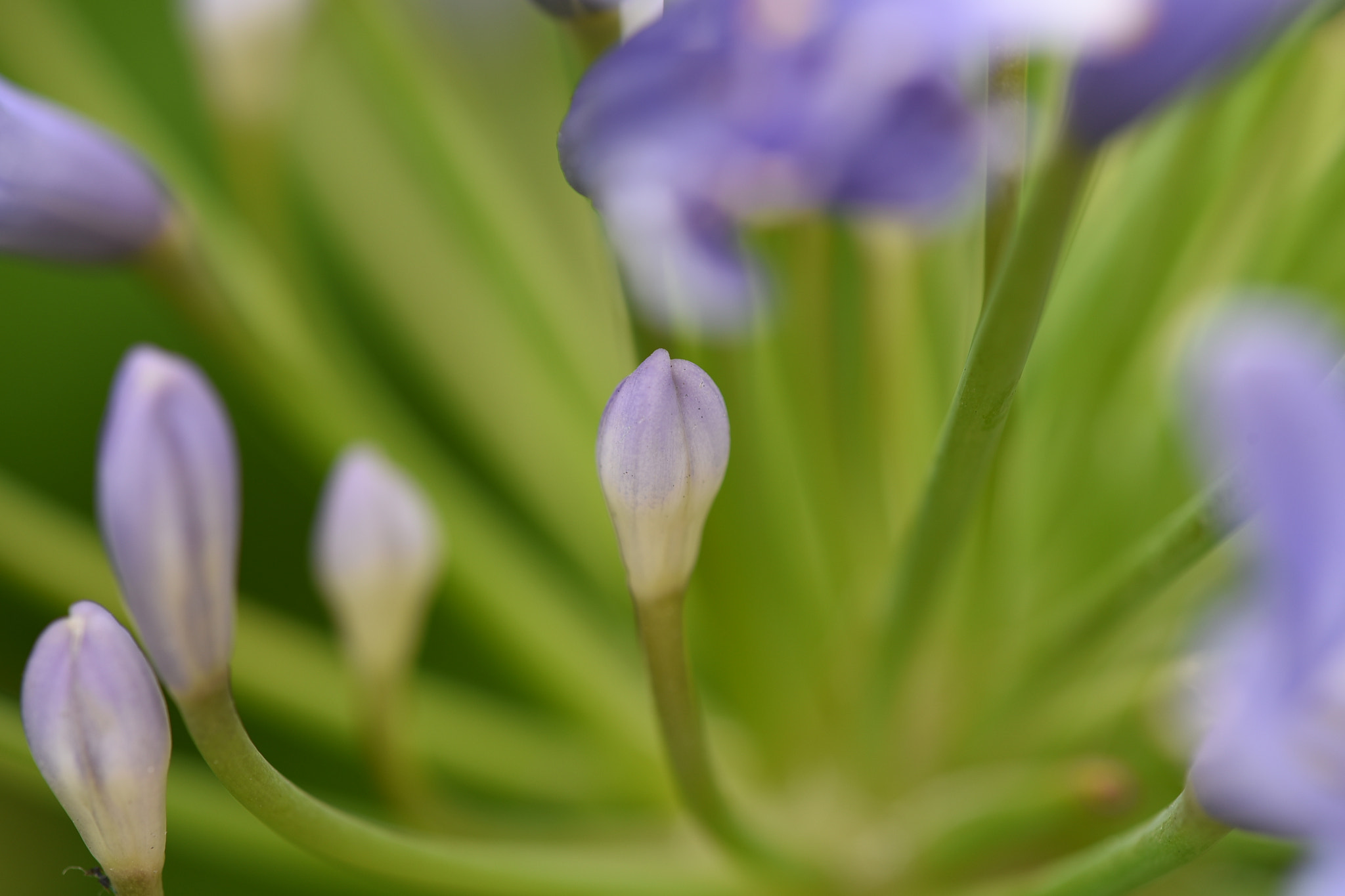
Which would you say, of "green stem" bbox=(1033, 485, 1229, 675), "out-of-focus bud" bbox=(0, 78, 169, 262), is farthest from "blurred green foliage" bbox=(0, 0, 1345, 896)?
"out-of-focus bud" bbox=(0, 78, 169, 262)

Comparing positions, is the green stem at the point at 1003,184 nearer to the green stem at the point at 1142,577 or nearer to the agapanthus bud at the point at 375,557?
the green stem at the point at 1142,577

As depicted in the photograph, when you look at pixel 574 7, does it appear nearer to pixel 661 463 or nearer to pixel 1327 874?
pixel 661 463

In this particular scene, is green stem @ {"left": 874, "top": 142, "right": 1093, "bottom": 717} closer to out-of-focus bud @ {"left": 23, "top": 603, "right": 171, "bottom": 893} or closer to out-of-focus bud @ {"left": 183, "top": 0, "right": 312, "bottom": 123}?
out-of-focus bud @ {"left": 23, "top": 603, "right": 171, "bottom": 893}

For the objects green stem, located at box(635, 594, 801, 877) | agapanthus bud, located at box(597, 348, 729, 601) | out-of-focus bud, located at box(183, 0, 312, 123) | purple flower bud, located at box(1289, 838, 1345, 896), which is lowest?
purple flower bud, located at box(1289, 838, 1345, 896)

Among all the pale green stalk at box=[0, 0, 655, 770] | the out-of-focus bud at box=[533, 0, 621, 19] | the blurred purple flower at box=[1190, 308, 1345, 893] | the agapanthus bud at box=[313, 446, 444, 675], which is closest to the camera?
the blurred purple flower at box=[1190, 308, 1345, 893]

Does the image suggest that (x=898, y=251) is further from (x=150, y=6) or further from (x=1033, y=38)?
(x=150, y=6)

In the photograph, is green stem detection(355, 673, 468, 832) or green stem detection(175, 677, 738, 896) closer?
green stem detection(175, 677, 738, 896)
